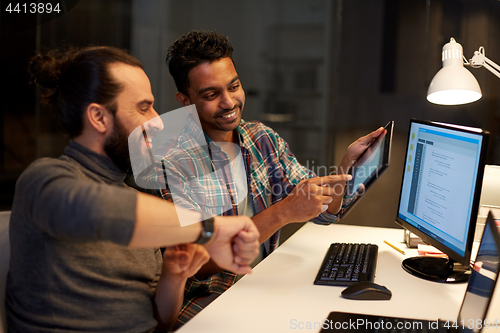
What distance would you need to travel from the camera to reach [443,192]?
1.27m

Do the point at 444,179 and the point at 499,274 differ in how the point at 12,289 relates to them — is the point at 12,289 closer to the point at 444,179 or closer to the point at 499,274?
the point at 499,274

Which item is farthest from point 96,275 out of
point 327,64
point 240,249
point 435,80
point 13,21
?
point 327,64

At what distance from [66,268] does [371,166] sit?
0.87 meters

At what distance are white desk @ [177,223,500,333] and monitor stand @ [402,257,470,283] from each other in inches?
0.9

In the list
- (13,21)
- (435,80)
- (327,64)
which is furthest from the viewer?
(327,64)

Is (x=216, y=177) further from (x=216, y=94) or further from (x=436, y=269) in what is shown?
(x=436, y=269)

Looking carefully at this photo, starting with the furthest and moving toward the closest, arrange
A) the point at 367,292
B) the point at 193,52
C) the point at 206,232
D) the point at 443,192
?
the point at 193,52
the point at 443,192
the point at 367,292
the point at 206,232

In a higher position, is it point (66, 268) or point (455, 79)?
point (455, 79)

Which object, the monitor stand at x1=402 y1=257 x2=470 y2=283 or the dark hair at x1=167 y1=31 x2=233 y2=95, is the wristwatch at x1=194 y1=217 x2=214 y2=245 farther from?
the dark hair at x1=167 y1=31 x2=233 y2=95

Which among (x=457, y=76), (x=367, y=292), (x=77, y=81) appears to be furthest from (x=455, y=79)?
(x=77, y=81)

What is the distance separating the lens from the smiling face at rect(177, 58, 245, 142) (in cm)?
177

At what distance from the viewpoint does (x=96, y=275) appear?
3.41ft

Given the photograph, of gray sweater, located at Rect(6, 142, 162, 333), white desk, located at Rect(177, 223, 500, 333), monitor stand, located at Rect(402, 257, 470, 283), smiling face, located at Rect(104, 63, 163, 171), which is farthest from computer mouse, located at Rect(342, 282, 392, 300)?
smiling face, located at Rect(104, 63, 163, 171)

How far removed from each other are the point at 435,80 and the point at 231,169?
2.84 feet
